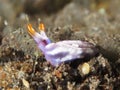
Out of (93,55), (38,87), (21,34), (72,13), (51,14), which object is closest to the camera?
(38,87)

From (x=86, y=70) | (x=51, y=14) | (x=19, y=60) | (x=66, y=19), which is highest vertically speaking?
(x=51, y=14)

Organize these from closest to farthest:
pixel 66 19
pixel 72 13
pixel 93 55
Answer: pixel 93 55
pixel 66 19
pixel 72 13

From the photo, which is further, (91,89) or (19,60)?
(19,60)

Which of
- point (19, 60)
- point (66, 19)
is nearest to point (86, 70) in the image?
point (19, 60)

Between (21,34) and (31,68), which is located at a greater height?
(21,34)

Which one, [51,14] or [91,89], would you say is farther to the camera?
[51,14]

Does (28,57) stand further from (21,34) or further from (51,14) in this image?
(51,14)

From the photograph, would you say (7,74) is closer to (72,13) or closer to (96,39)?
(96,39)

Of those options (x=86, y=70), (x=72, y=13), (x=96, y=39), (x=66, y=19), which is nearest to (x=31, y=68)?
(x=86, y=70)

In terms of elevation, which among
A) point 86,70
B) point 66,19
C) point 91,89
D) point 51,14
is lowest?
point 91,89
